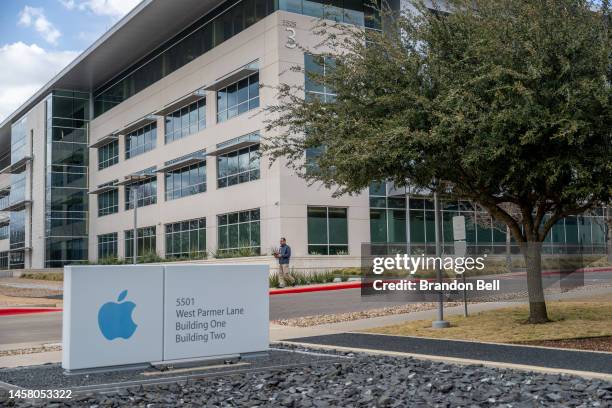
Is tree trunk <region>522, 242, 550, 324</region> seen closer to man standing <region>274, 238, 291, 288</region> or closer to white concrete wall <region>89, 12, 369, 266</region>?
man standing <region>274, 238, 291, 288</region>

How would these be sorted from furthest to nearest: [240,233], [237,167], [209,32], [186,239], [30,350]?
[186,239]
[209,32]
[237,167]
[240,233]
[30,350]

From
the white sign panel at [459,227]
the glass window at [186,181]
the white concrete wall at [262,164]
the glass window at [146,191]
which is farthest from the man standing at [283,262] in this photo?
the glass window at [146,191]

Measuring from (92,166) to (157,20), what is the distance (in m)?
18.6

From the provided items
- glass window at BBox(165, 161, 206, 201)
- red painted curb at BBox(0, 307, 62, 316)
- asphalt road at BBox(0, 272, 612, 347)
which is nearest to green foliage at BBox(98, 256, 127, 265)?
glass window at BBox(165, 161, 206, 201)

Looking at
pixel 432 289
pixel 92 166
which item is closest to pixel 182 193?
pixel 92 166

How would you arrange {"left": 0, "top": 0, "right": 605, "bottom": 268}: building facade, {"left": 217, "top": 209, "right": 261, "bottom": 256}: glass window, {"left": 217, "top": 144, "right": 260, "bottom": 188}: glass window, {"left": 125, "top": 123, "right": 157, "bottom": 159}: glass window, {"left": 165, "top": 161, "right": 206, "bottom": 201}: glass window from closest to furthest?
1. {"left": 0, "top": 0, "right": 605, "bottom": 268}: building facade
2. {"left": 217, "top": 209, "right": 261, "bottom": 256}: glass window
3. {"left": 217, "top": 144, "right": 260, "bottom": 188}: glass window
4. {"left": 165, "top": 161, "right": 206, "bottom": 201}: glass window
5. {"left": 125, "top": 123, "right": 157, "bottom": 159}: glass window

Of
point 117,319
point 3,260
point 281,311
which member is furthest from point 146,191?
point 3,260

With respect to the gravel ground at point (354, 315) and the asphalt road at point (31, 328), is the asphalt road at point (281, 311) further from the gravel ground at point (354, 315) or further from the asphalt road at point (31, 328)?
the gravel ground at point (354, 315)

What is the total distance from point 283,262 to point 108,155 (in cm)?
3050

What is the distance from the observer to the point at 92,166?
56.7 m

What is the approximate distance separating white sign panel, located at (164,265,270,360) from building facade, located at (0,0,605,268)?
12947mm

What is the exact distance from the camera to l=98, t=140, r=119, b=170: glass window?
5296 centimetres

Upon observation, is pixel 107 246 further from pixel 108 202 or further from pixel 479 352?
pixel 479 352

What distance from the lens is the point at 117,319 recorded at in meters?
8.50
